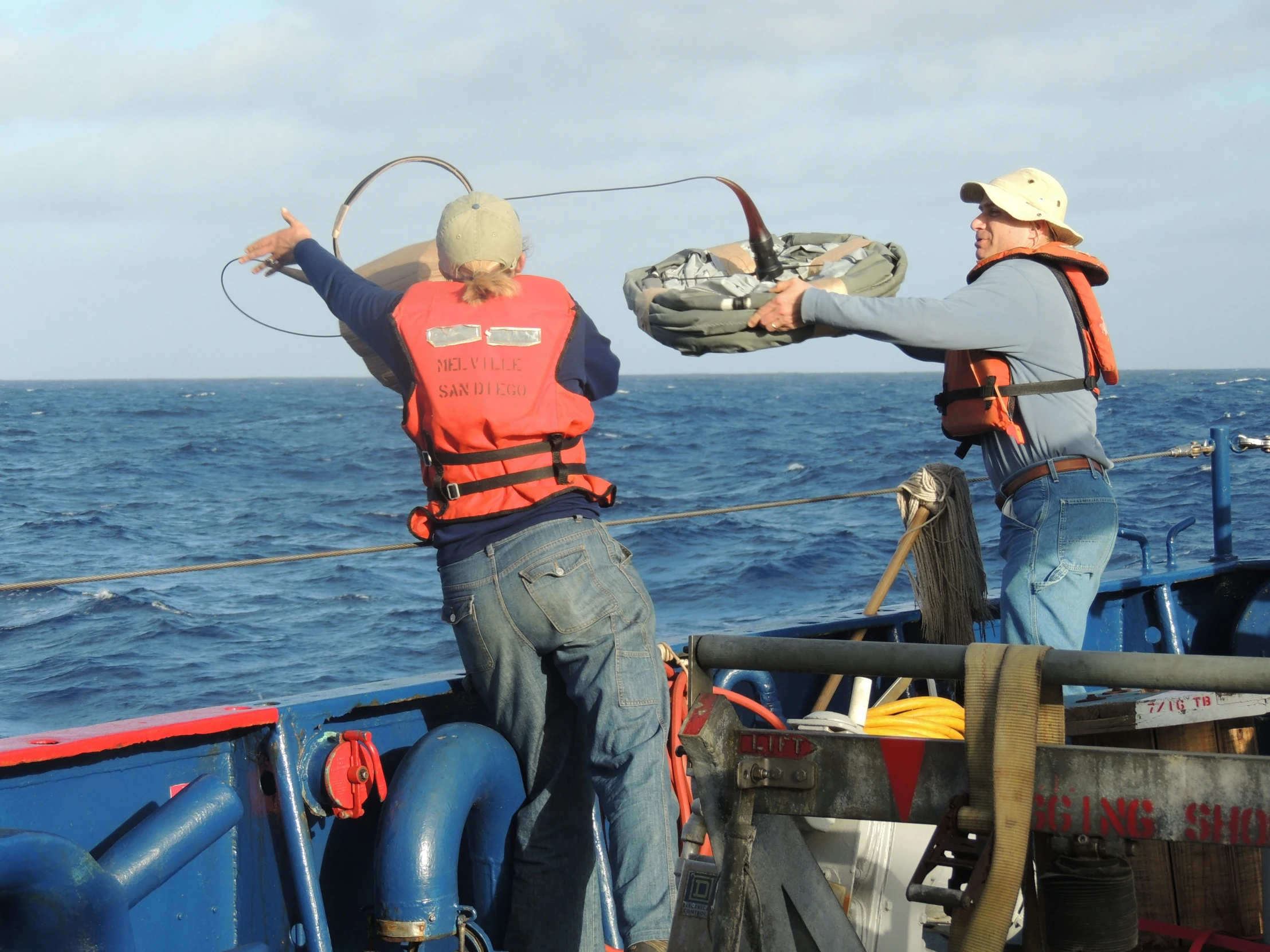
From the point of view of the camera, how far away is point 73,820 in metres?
2.75

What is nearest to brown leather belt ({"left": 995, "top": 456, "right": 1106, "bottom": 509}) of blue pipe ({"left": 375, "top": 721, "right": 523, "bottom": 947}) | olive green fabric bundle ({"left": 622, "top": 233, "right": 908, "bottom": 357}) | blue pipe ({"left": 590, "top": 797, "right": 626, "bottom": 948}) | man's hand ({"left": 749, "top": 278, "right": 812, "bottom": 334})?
olive green fabric bundle ({"left": 622, "top": 233, "right": 908, "bottom": 357})

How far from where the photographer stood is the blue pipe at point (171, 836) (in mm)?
2578

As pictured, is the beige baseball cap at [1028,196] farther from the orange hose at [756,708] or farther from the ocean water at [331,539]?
the ocean water at [331,539]

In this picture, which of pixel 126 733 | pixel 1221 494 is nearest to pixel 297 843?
pixel 126 733

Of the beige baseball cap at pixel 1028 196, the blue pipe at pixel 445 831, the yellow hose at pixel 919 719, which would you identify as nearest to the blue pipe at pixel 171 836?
the blue pipe at pixel 445 831

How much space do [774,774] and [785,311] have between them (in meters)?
1.46

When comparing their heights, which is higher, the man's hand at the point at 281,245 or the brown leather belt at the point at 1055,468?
the man's hand at the point at 281,245

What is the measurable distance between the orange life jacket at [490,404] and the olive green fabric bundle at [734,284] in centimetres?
30

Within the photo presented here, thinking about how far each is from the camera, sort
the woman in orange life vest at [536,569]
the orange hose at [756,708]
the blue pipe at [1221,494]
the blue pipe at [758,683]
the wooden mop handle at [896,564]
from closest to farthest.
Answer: the woman in orange life vest at [536,569] < the orange hose at [756,708] < the blue pipe at [758,683] < the wooden mop handle at [896,564] < the blue pipe at [1221,494]

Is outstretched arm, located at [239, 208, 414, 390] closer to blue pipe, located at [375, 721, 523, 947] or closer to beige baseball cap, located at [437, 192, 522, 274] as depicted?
beige baseball cap, located at [437, 192, 522, 274]

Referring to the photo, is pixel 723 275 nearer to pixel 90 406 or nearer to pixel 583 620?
pixel 583 620

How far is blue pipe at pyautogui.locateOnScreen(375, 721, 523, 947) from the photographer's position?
2.80 m

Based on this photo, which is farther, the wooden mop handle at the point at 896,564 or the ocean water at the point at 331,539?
the ocean water at the point at 331,539

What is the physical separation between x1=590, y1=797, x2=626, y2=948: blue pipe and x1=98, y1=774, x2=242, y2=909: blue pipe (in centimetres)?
86
